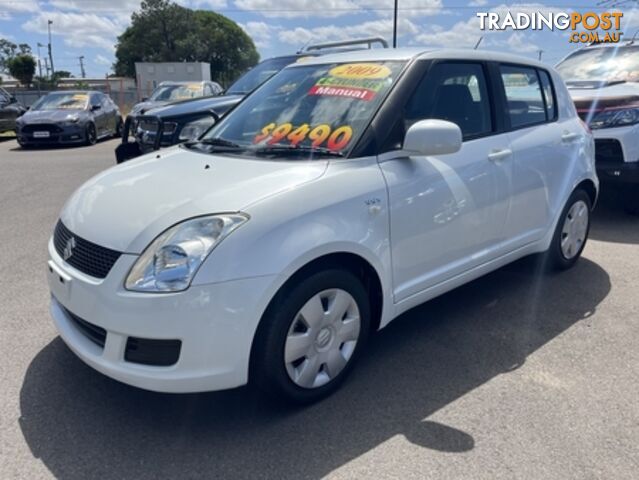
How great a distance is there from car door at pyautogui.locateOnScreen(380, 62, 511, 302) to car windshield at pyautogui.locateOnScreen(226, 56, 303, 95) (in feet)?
17.9

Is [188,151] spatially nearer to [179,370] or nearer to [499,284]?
[179,370]

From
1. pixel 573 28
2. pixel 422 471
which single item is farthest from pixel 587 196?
pixel 573 28

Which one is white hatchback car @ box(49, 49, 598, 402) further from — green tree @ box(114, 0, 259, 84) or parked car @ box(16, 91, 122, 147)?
green tree @ box(114, 0, 259, 84)

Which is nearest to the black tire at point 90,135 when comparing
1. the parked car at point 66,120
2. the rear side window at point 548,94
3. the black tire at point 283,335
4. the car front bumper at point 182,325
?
the parked car at point 66,120

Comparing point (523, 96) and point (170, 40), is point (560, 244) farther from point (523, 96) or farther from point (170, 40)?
point (170, 40)

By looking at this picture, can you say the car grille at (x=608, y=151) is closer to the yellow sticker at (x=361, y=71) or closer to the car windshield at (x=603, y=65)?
the car windshield at (x=603, y=65)

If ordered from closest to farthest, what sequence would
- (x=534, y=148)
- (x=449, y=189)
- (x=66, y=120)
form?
1. (x=449, y=189)
2. (x=534, y=148)
3. (x=66, y=120)

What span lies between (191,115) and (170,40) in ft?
215

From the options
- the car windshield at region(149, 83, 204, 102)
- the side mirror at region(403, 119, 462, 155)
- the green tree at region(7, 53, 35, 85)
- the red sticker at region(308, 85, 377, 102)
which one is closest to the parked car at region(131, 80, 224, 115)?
the car windshield at region(149, 83, 204, 102)

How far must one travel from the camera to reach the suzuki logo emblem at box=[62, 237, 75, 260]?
106 inches

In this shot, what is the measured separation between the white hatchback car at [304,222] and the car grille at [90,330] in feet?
0.04

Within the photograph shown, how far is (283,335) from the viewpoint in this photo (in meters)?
2.51

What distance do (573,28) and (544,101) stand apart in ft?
33.5

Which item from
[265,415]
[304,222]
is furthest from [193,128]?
[265,415]
